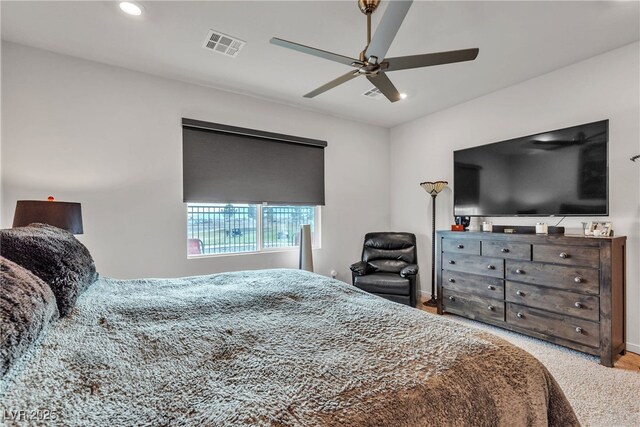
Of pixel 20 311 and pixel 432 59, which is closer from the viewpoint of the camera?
pixel 20 311

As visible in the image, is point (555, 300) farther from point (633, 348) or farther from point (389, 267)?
point (389, 267)

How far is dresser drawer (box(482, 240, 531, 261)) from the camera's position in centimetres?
278

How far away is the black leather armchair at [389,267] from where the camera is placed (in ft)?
11.5

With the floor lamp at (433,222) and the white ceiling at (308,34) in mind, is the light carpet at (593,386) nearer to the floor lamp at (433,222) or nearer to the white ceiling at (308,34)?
the floor lamp at (433,222)

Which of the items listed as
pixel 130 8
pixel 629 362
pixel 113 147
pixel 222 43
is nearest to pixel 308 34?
pixel 222 43

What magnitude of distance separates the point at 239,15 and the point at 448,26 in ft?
5.35

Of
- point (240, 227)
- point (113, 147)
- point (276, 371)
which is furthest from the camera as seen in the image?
point (240, 227)

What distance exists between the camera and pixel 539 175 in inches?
119

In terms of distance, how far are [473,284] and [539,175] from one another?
1353mm

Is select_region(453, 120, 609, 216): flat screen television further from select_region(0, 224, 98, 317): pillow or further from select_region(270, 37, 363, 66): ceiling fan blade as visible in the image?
select_region(0, 224, 98, 317): pillow

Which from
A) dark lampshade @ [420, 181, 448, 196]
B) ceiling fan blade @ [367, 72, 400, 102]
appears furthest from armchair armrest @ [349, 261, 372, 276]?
ceiling fan blade @ [367, 72, 400, 102]

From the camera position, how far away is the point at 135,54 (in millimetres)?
2639

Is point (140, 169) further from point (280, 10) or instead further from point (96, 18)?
point (280, 10)

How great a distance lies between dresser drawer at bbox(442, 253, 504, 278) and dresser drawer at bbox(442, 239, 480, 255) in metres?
0.05
